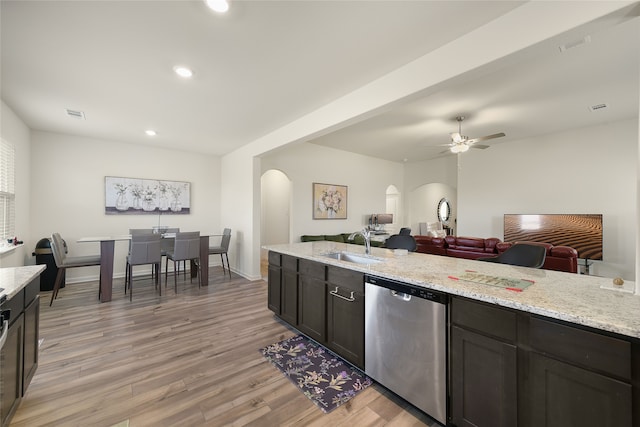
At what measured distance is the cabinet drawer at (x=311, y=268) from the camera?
248 cm

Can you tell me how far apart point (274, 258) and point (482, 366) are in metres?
2.24

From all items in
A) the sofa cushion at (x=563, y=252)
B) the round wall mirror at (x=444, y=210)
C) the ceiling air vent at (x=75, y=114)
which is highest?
the ceiling air vent at (x=75, y=114)

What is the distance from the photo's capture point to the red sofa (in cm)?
344

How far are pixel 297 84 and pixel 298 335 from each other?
269 centimetres

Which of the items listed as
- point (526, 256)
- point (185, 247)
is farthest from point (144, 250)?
point (526, 256)

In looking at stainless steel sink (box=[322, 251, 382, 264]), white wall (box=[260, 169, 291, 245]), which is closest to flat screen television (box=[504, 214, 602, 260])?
stainless steel sink (box=[322, 251, 382, 264])

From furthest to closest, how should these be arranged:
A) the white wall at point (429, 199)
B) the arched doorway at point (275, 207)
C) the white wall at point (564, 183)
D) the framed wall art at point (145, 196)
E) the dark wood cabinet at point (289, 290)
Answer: the white wall at point (429, 199) < the arched doorway at point (275, 207) < the framed wall art at point (145, 196) < the white wall at point (564, 183) < the dark wood cabinet at point (289, 290)

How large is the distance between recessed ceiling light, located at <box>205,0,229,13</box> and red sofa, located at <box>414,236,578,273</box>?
407 centimetres

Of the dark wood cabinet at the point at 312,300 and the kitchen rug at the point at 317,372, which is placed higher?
the dark wood cabinet at the point at 312,300

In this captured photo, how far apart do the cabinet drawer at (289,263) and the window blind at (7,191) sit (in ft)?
12.1

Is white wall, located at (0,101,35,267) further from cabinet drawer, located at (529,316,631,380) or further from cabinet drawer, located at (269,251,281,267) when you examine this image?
cabinet drawer, located at (529,316,631,380)

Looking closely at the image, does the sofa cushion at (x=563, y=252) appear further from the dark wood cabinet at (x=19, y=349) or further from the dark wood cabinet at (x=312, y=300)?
the dark wood cabinet at (x=19, y=349)

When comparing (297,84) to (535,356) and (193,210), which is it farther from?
(193,210)

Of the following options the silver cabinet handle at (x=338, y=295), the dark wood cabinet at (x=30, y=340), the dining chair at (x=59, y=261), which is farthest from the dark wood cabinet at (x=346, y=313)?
the dining chair at (x=59, y=261)
